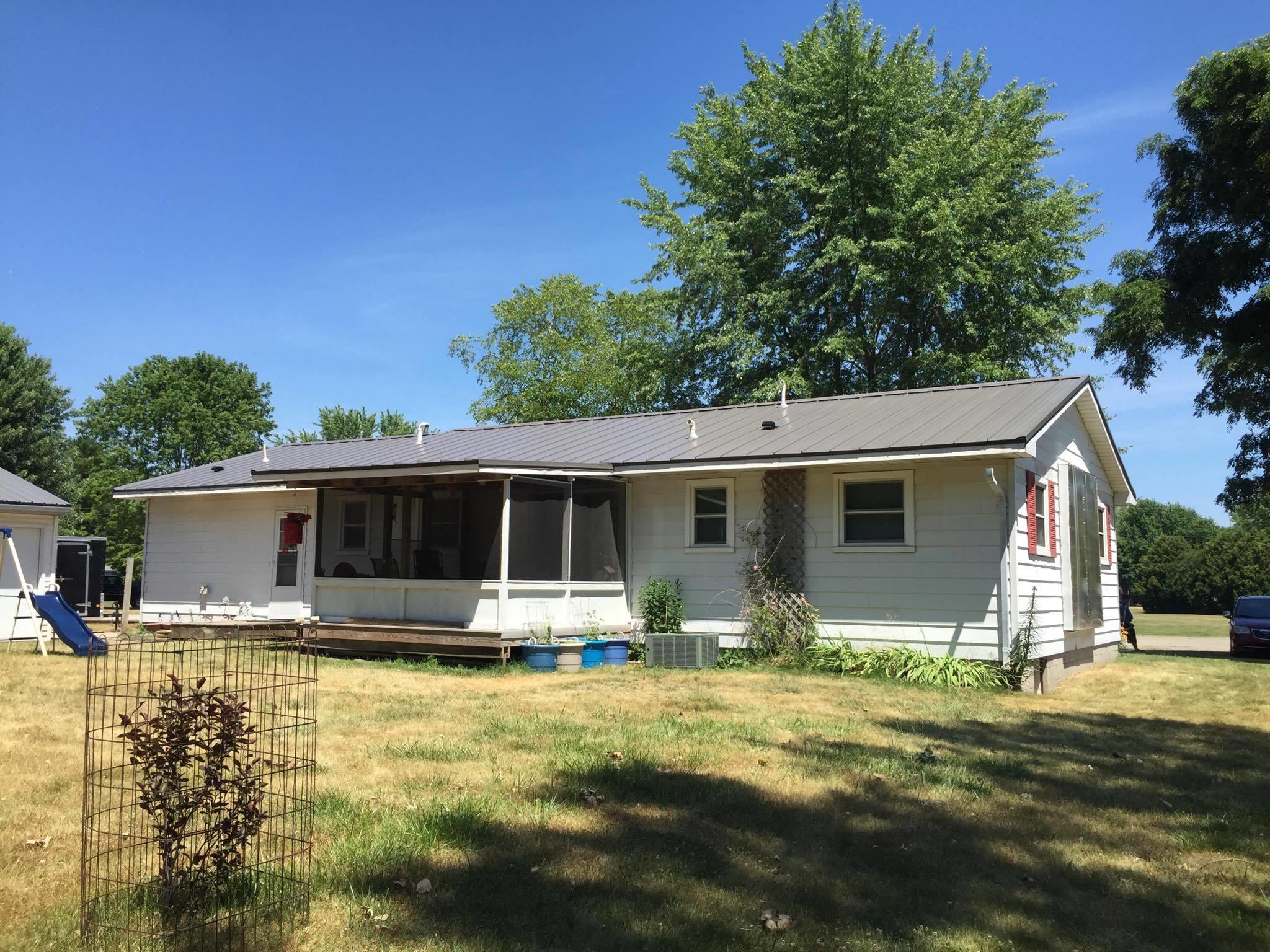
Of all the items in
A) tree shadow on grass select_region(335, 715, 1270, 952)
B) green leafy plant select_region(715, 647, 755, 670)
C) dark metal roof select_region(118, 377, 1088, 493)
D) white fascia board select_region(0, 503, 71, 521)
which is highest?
dark metal roof select_region(118, 377, 1088, 493)

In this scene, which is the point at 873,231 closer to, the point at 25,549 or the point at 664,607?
the point at 664,607

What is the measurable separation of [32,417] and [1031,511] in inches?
1589

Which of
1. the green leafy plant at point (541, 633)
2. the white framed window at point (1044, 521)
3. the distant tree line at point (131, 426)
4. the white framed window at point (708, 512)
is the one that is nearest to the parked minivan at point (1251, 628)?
the white framed window at point (1044, 521)

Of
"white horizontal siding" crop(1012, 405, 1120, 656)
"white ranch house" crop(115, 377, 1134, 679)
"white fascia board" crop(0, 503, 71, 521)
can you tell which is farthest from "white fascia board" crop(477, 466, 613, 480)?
"white fascia board" crop(0, 503, 71, 521)

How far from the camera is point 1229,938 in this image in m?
4.01

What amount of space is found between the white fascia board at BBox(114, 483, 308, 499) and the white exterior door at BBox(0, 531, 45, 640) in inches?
72.5

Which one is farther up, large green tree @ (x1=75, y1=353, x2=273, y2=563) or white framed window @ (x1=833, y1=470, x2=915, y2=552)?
large green tree @ (x1=75, y1=353, x2=273, y2=563)

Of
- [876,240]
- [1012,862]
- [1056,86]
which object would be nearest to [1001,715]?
[1012,862]

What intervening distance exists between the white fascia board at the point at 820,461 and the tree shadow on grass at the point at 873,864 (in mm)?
5297

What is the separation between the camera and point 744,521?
14523 millimetres

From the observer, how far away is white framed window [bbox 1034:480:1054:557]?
13.9 meters

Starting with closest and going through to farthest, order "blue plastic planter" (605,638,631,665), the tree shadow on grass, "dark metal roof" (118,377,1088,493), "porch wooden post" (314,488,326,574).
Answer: the tree shadow on grass < "dark metal roof" (118,377,1088,493) < "blue plastic planter" (605,638,631,665) < "porch wooden post" (314,488,326,574)

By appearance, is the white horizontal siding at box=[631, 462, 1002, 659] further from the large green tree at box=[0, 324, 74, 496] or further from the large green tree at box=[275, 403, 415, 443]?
the large green tree at box=[275, 403, 415, 443]

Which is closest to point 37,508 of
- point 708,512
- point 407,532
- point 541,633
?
point 407,532
